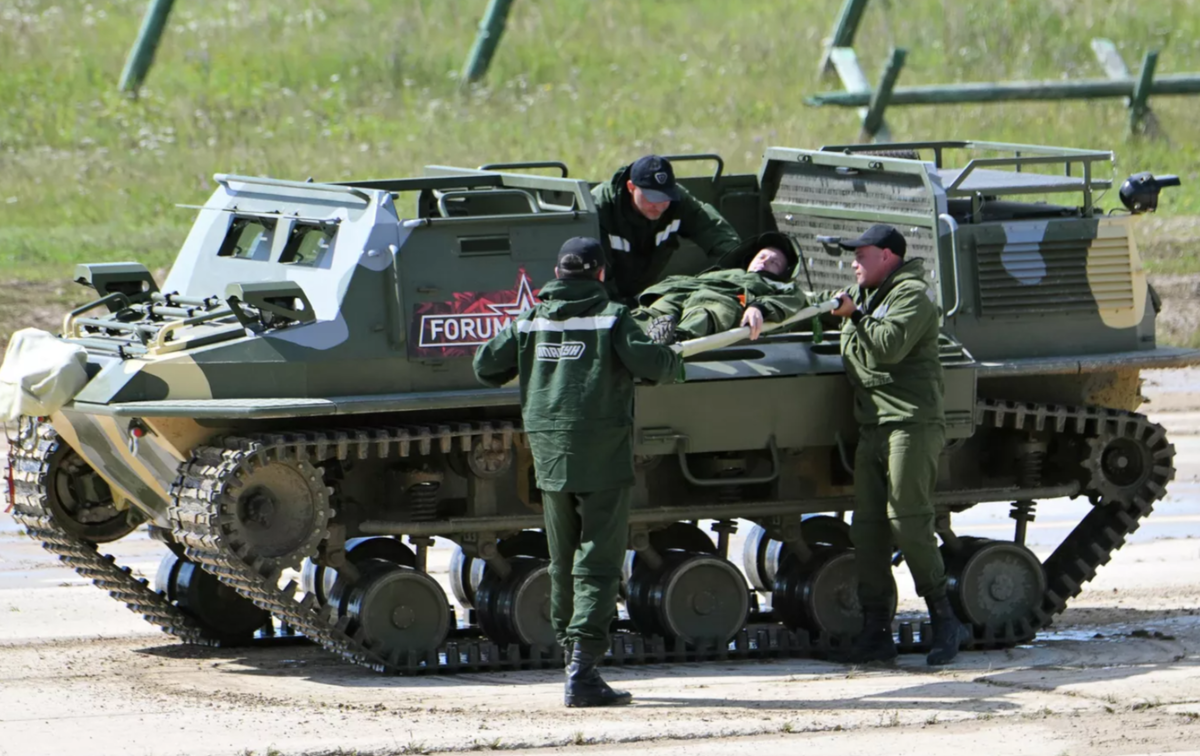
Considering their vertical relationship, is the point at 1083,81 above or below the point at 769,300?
above

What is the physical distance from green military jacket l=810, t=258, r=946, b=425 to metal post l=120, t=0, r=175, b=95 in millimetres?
17154

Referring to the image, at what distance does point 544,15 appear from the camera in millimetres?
29531

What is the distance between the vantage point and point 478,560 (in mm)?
11625

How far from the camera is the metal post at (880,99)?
2470 cm

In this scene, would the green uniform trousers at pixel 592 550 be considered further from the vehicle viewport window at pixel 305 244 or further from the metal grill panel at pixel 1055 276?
the metal grill panel at pixel 1055 276

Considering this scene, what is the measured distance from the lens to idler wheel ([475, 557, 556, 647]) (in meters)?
10.8

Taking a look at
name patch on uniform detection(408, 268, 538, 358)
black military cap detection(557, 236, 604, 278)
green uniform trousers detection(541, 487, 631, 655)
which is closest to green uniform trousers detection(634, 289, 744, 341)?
name patch on uniform detection(408, 268, 538, 358)

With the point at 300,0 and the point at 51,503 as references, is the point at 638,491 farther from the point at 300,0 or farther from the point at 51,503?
the point at 300,0

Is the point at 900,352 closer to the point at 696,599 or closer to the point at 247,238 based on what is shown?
the point at 696,599

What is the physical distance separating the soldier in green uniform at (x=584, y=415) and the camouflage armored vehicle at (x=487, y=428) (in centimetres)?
99

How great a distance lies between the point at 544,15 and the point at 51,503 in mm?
19321

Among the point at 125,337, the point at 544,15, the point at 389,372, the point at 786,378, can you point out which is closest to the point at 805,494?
the point at 786,378

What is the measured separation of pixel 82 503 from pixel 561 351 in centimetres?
327

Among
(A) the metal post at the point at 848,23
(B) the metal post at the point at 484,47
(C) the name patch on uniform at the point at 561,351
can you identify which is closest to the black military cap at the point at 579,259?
(C) the name patch on uniform at the point at 561,351
